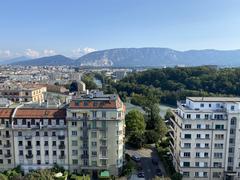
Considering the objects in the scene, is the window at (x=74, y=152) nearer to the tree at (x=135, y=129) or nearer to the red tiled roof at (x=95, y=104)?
the red tiled roof at (x=95, y=104)

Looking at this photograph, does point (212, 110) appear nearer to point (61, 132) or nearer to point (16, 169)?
point (61, 132)

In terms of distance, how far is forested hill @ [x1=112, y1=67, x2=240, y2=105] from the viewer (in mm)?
114906

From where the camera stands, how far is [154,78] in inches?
6319

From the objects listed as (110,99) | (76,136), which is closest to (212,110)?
(110,99)

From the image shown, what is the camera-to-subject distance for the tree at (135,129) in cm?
5784

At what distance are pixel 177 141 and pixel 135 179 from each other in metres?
9.52

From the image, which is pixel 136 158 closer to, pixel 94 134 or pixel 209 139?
pixel 94 134

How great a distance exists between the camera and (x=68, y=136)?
142 ft

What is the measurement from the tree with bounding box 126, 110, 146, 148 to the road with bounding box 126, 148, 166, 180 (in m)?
1.90

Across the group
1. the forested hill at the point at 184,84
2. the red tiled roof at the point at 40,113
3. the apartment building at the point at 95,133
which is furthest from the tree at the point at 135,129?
the forested hill at the point at 184,84

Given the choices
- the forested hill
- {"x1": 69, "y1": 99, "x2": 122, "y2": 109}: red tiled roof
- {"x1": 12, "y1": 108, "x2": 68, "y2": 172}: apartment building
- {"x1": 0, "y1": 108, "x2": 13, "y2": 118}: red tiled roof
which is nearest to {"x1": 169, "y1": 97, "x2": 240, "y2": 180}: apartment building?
{"x1": 69, "y1": 99, "x2": 122, "y2": 109}: red tiled roof

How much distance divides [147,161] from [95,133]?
1496 cm

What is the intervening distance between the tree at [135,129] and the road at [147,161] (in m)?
1.90

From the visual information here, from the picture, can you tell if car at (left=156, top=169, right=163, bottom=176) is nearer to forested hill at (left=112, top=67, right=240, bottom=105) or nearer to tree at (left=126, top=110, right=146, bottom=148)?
tree at (left=126, top=110, right=146, bottom=148)
